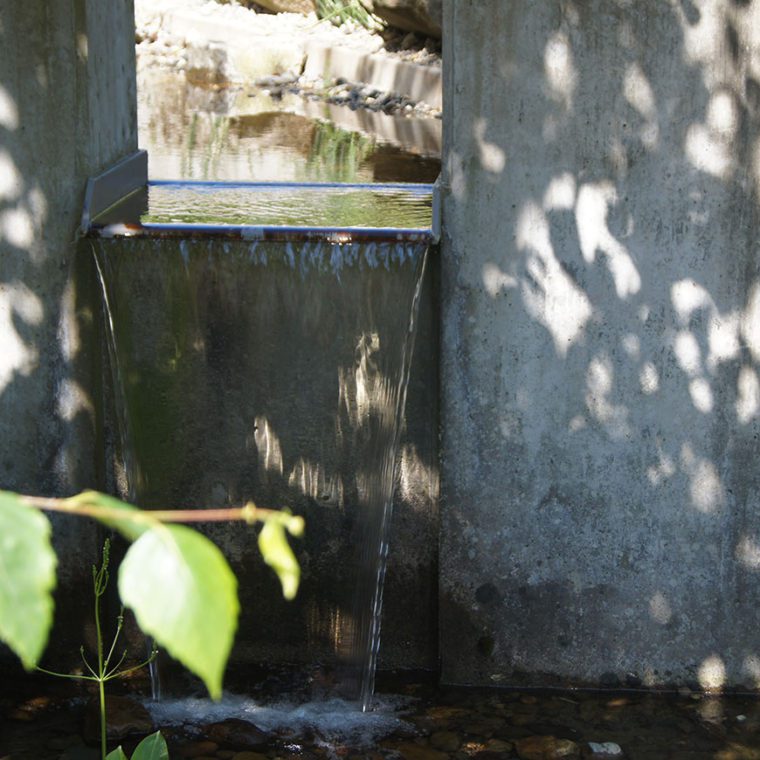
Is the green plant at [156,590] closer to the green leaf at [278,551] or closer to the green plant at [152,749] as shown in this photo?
the green leaf at [278,551]

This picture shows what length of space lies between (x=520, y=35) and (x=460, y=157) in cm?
40

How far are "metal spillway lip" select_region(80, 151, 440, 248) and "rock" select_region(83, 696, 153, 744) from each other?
1476 millimetres

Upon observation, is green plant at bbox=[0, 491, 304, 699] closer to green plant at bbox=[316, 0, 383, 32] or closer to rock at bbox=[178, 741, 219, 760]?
rock at bbox=[178, 741, 219, 760]

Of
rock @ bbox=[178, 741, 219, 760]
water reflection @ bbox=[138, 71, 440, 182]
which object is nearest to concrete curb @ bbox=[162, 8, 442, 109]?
water reflection @ bbox=[138, 71, 440, 182]

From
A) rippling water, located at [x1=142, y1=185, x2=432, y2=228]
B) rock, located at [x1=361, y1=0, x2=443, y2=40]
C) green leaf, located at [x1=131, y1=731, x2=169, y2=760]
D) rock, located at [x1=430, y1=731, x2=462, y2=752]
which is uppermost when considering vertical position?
rock, located at [x1=361, y1=0, x2=443, y2=40]

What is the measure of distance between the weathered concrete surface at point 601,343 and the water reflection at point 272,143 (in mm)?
2547

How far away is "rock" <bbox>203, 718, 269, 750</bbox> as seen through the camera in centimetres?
393

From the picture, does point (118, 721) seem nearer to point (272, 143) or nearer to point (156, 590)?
point (156, 590)

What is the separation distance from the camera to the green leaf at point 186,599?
0.99 meters

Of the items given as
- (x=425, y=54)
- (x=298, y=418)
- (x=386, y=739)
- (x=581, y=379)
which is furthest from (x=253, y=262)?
(x=425, y=54)

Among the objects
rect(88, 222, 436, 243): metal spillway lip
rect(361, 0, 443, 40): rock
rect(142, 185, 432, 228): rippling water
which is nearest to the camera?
rect(88, 222, 436, 243): metal spillway lip

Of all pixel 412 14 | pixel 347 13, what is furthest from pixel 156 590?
pixel 347 13

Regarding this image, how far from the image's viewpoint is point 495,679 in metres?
4.27

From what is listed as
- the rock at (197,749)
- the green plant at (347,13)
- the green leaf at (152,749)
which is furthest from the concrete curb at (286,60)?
the green leaf at (152,749)
